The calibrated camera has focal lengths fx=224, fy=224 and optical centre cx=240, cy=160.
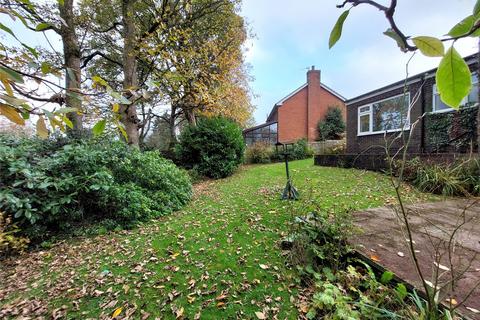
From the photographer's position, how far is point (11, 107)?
675 millimetres

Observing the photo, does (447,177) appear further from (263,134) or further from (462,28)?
(263,134)

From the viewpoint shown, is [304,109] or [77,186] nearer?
[77,186]

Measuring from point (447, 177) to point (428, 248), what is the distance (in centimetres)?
385

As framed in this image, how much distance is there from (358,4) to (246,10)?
12977mm

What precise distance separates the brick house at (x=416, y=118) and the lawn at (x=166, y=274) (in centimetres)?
326

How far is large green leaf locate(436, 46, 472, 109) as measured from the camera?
1.30ft

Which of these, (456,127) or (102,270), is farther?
(456,127)

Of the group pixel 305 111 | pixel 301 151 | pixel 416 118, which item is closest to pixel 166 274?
pixel 416 118

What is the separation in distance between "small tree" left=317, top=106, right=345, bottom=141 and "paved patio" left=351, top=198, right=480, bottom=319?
15760 mm

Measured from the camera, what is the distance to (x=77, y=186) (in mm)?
3834

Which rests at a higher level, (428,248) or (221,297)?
(428,248)

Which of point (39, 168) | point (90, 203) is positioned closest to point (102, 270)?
point (90, 203)

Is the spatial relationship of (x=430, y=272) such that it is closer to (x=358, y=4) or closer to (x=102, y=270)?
(x=358, y=4)

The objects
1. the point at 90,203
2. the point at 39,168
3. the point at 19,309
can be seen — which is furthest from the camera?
the point at 90,203
